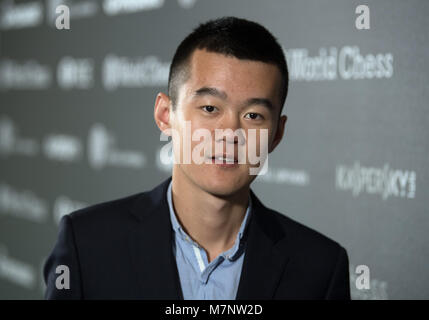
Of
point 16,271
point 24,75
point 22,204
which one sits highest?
point 24,75

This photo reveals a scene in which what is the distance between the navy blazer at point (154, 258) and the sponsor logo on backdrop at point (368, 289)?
319 millimetres

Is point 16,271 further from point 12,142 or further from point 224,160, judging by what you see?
point 224,160

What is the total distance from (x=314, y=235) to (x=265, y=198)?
2.09 feet

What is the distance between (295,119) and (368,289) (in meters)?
0.57

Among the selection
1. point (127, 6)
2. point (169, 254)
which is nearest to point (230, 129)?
point (169, 254)

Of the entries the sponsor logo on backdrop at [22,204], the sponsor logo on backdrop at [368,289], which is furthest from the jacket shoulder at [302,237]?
the sponsor logo on backdrop at [22,204]

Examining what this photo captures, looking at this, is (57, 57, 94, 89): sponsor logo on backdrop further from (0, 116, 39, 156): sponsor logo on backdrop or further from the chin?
the chin

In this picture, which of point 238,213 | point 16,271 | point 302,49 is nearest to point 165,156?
point 302,49

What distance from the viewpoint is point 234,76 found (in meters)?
1.15

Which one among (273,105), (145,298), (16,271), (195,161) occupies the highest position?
(273,105)

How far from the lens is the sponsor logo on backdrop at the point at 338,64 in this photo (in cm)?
158

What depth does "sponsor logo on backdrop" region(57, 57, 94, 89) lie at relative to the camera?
2941 millimetres

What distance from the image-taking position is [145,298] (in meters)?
1.17

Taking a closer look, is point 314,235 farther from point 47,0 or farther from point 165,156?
point 47,0
